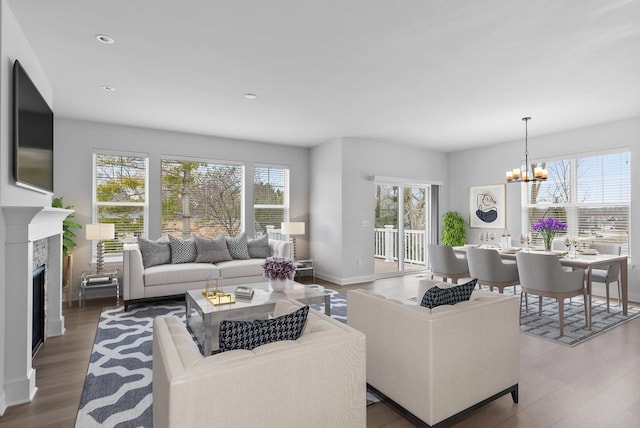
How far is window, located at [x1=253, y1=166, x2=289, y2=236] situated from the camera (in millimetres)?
6590

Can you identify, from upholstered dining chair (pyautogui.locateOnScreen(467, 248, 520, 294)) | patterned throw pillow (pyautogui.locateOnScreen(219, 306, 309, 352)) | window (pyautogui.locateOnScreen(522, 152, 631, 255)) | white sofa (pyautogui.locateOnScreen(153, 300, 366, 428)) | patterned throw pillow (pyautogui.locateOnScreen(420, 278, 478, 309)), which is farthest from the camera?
window (pyautogui.locateOnScreen(522, 152, 631, 255))

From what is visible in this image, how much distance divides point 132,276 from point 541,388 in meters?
4.40

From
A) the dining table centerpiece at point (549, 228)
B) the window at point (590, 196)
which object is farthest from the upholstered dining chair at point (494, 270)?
the window at point (590, 196)

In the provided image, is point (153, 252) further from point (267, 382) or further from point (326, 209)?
point (267, 382)

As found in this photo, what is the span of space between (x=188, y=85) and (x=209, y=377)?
11.0ft

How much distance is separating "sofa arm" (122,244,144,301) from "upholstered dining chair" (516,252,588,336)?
4.59 m

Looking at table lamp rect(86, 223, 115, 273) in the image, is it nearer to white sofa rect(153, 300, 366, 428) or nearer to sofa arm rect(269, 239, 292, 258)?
sofa arm rect(269, 239, 292, 258)

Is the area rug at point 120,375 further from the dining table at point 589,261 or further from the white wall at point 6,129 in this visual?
the dining table at point 589,261

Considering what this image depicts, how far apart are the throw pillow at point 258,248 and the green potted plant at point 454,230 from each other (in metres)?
3.78

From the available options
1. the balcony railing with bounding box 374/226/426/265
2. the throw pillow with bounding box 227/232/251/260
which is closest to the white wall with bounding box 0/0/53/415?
the throw pillow with bounding box 227/232/251/260

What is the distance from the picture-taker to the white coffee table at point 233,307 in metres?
2.92

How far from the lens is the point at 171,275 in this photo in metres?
4.66

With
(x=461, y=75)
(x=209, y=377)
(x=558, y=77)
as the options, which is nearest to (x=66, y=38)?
(x=209, y=377)

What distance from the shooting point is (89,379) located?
8.71 ft
